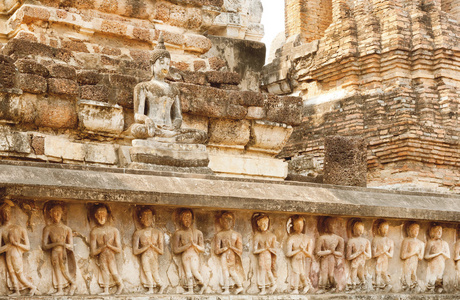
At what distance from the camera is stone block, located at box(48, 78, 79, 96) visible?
10.2m

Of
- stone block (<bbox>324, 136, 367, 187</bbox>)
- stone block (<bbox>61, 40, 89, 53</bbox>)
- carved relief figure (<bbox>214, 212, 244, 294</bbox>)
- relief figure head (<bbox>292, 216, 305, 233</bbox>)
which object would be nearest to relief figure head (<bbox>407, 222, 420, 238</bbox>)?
stone block (<bbox>324, 136, 367, 187</bbox>)

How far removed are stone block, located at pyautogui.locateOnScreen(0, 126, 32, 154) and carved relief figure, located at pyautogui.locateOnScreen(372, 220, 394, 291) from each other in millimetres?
3953

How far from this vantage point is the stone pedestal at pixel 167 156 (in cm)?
981

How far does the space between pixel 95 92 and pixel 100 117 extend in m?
0.30

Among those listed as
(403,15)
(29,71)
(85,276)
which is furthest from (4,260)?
(403,15)

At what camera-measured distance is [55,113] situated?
10320 millimetres

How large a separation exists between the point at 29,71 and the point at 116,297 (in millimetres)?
3296

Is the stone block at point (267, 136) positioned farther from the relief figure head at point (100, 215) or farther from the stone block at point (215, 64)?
the relief figure head at point (100, 215)

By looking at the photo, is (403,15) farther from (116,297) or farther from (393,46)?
(116,297)

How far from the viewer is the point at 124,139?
10.9m

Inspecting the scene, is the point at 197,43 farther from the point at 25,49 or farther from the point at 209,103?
the point at 25,49

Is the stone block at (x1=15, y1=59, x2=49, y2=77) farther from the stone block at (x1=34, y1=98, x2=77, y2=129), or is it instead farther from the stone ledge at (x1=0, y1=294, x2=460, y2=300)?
the stone ledge at (x1=0, y1=294, x2=460, y2=300)

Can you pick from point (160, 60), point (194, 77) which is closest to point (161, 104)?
point (160, 60)

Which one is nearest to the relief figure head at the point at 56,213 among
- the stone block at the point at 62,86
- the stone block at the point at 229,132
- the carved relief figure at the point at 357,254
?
the stone block at the point at 62,86
